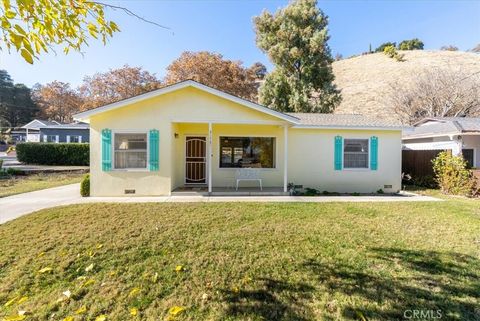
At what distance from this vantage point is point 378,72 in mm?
51594

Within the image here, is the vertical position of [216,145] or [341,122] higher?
[341,122]

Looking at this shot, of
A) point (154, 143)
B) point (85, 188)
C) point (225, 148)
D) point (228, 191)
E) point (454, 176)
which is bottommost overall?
point (228, 191)

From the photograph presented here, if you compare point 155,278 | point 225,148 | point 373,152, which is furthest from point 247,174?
point 155,278

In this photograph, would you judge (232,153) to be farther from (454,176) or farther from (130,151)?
(454,176)

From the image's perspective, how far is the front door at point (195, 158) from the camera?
11.5 meters

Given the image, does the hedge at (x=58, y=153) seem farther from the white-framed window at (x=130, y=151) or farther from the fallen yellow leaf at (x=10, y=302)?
the fallen yellow leaf at (x=10, y=302)

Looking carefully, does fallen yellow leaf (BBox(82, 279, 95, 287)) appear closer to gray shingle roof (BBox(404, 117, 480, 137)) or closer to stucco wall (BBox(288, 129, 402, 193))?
stucco wall (BBox(288, 129, 402, 193))

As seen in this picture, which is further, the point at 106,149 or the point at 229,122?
the point at 229,122

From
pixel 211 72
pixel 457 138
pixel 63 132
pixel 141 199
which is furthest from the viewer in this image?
pixel 63 132

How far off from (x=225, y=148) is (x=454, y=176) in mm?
9544

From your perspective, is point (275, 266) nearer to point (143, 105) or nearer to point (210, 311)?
point (210, 311)

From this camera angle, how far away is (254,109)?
988 centimetres

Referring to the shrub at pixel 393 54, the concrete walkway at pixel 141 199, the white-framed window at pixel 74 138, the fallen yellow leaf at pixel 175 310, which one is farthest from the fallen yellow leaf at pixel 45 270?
the shrub at pixel 393 54

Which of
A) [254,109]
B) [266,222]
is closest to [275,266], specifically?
A: [266,222]
